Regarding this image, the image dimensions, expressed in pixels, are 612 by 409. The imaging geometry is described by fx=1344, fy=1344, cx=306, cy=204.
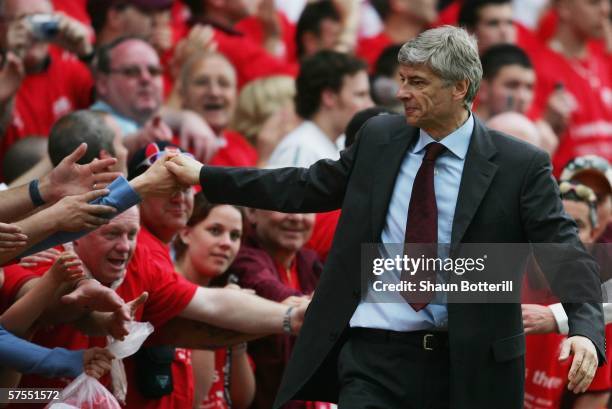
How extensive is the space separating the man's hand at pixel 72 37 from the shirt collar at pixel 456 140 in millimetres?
4177

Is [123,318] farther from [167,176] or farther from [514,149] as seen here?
[514,149]

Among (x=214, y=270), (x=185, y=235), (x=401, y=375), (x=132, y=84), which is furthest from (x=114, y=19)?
(x=401, y=375)

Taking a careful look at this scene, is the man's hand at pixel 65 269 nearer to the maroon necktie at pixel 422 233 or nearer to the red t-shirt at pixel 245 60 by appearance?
the maroon necktie at pixel 422 233

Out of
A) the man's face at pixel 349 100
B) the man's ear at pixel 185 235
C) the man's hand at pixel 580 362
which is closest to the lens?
the man's hand at pixel 580 362

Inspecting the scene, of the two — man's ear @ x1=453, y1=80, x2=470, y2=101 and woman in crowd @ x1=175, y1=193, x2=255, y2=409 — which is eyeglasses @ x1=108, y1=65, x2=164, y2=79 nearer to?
woman in crowd @ x1=175, y1=193, x2=255, y2=409

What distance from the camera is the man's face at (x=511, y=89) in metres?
10.9

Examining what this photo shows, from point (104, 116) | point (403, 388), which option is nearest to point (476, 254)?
point (403, 388)

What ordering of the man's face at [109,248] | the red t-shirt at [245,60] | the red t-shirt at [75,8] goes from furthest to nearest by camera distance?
the red t-shirt at [245,60], the red t-shirt at [75,8], the man's face at [109,248]

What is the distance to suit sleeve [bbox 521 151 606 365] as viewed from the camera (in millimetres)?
5223

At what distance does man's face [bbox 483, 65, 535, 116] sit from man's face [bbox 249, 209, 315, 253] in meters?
3.92

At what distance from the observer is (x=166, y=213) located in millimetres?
6473

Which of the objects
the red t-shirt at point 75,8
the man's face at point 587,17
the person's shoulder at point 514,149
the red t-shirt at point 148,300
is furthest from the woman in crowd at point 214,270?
the man's face at point 587,17

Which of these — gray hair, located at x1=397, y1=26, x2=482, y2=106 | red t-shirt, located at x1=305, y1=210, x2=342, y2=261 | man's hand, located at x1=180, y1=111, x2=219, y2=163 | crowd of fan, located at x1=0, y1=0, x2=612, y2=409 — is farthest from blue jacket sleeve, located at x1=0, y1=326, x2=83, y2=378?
man's hand, located at x1=180, y1=111, x2=219, y2=163

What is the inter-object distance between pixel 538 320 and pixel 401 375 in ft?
3.95
